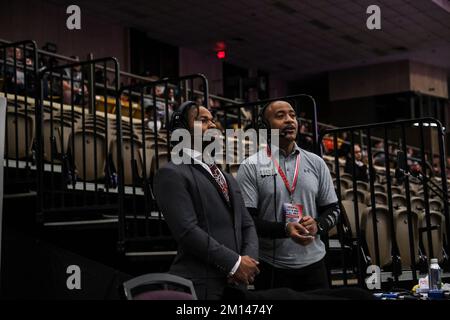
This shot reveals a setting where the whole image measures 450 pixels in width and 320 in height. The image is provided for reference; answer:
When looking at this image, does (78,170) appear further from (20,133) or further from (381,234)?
(381,234)

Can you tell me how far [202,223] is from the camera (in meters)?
2.51

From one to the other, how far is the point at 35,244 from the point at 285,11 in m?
8.51

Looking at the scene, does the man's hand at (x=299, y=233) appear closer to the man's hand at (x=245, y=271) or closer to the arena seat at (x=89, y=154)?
the man's hand at (x=245, y=271)

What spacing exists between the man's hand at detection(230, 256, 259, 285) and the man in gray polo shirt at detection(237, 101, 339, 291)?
34 cm

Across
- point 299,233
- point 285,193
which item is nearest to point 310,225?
point 299,233

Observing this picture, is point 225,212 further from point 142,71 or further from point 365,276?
point 142,71

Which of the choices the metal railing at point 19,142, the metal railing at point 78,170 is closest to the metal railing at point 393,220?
the metal railing at point 78,170

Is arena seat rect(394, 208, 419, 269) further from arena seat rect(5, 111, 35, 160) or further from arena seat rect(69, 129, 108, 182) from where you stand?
arena seat rect(5, 111, 35, 160)

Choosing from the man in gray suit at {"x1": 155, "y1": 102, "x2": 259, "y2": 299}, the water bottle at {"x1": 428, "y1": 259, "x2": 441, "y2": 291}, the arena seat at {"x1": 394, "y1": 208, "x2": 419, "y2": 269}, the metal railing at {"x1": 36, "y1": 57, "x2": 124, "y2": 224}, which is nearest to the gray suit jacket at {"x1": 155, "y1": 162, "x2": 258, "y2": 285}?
the man in gray suit at {"x1": 155, "y1": 102, "x2": 259, "y2": 299}

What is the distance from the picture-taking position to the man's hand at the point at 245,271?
2.41 metres

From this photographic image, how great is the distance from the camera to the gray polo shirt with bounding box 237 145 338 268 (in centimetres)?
281

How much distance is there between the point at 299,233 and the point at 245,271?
42 centimetres

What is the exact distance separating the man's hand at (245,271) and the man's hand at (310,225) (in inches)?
15.8
